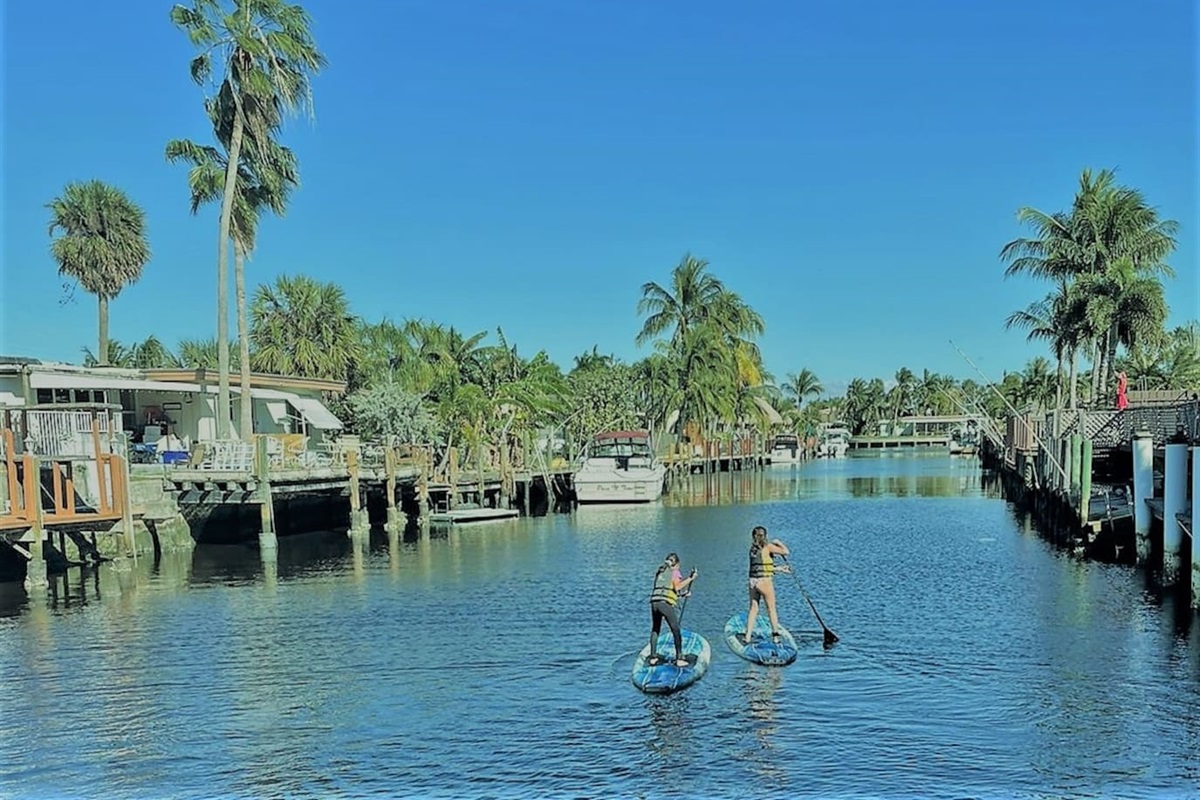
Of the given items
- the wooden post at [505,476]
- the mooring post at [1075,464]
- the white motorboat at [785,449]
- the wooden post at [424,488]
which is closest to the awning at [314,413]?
the wooden post at [424,488]

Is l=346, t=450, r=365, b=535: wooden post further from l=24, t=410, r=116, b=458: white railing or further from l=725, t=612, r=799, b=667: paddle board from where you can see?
l=725, t=612, r=799, b=667: paddle board

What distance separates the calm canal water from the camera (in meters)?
12.2

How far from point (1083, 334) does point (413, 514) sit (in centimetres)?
2937

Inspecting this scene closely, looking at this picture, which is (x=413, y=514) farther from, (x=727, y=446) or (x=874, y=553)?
(x=727, y=446)

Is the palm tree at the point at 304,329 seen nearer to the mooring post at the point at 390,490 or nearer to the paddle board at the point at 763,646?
the mooring post at the point at 390,490

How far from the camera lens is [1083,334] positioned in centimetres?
4588

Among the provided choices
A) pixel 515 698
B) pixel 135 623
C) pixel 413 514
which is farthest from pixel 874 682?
pixel 413 514

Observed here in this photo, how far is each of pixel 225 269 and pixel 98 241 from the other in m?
16.3

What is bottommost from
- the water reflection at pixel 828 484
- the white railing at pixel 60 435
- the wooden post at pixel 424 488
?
the water reflection at pixel 828 484

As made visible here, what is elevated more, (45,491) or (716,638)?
(45,491)

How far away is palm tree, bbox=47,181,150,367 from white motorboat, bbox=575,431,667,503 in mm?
24190

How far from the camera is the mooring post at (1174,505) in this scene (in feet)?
71.0

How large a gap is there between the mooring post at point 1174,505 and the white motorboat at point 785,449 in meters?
82.4

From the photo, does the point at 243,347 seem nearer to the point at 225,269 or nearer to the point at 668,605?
the point at 225,269
